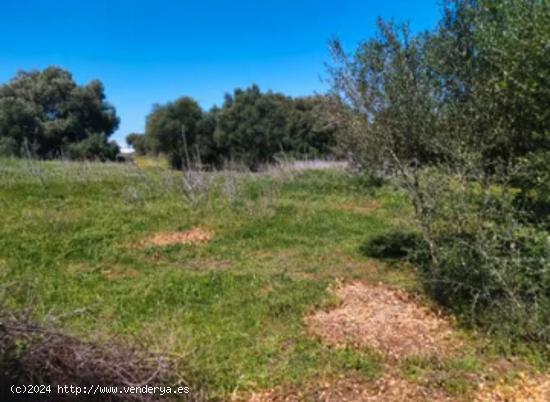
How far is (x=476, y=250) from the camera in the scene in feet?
20.9

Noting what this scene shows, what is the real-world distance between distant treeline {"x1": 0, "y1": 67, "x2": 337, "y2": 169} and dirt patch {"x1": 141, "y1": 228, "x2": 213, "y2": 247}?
26702mm

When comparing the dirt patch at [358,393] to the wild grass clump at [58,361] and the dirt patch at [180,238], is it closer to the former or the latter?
the wild grass clump at [58,361]

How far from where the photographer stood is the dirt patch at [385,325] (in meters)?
5.90

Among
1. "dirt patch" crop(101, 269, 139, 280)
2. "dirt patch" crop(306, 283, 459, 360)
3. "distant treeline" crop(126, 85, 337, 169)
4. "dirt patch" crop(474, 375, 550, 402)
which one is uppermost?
"distant treeline" crop(126, 85, 337, 169)

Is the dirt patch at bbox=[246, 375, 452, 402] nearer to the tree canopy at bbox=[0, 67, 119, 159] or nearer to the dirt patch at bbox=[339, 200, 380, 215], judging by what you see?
the dirt patch at bbox=[339, 200, 380, 215]

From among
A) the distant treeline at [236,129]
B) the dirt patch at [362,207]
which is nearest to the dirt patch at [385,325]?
the dirt patch at [362,207]

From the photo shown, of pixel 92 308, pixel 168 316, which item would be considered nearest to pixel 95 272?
pixel 92 308

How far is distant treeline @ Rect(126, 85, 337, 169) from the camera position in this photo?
39688 mm

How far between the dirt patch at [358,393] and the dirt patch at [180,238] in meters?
5.67

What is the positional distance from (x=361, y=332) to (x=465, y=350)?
1.11 metres

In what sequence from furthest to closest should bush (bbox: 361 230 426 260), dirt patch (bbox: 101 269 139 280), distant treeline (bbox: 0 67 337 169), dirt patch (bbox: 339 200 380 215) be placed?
distant treeline (bbox: 0 67 337 169)
dirt patch (bbox: 339 200 380 215)
bush (bbox: 361 230 426 260)
dirt patch (bbox: 101 269 139 280)

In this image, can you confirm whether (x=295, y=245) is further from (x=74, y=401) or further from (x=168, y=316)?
(x=74, y=401)

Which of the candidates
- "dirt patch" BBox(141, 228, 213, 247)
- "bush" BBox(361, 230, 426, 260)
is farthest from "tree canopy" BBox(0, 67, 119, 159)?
"bush" BBox(361, 230, 426, 260)

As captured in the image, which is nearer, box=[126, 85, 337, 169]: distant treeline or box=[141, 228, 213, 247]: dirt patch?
box=[141, 228, 213, 247]: dirt patch
